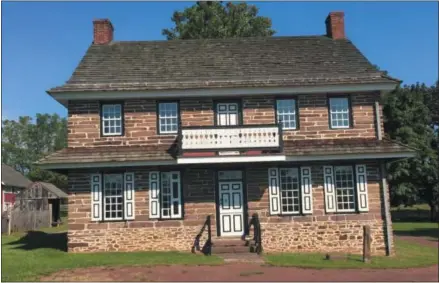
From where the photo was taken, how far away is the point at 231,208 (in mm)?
19594

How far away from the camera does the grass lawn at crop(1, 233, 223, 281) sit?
47.2 ft

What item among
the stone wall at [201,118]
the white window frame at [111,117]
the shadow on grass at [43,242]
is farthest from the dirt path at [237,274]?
the white window frame at [111,117]

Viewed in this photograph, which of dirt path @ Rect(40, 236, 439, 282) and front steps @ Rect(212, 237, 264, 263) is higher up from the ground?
front steps @ Rect(212, 237, 264, 263)

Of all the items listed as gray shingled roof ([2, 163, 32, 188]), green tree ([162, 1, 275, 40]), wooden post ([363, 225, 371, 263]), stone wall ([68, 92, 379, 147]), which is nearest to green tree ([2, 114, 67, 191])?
gray shingled roof ([2, 163, 32, 188])

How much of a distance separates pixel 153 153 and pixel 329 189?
6832 mm

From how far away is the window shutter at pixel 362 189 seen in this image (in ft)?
63.2

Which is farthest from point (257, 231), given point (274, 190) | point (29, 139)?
point (29, 139)

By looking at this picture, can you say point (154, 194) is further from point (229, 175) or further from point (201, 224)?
point (229, 175)

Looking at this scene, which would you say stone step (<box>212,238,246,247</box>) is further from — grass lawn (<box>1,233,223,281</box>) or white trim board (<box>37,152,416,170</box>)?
white trim board (<box>37,152,416,170</box>)

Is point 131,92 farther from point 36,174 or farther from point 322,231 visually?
point 36,174

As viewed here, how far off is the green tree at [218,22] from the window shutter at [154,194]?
1974 cm

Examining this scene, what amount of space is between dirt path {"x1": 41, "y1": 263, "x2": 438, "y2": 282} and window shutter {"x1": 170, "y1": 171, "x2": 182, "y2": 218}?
421 centimetres

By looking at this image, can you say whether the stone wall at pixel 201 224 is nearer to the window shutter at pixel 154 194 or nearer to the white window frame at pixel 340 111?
the window shutter at pixel 154 194

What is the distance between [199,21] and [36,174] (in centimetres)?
3434
